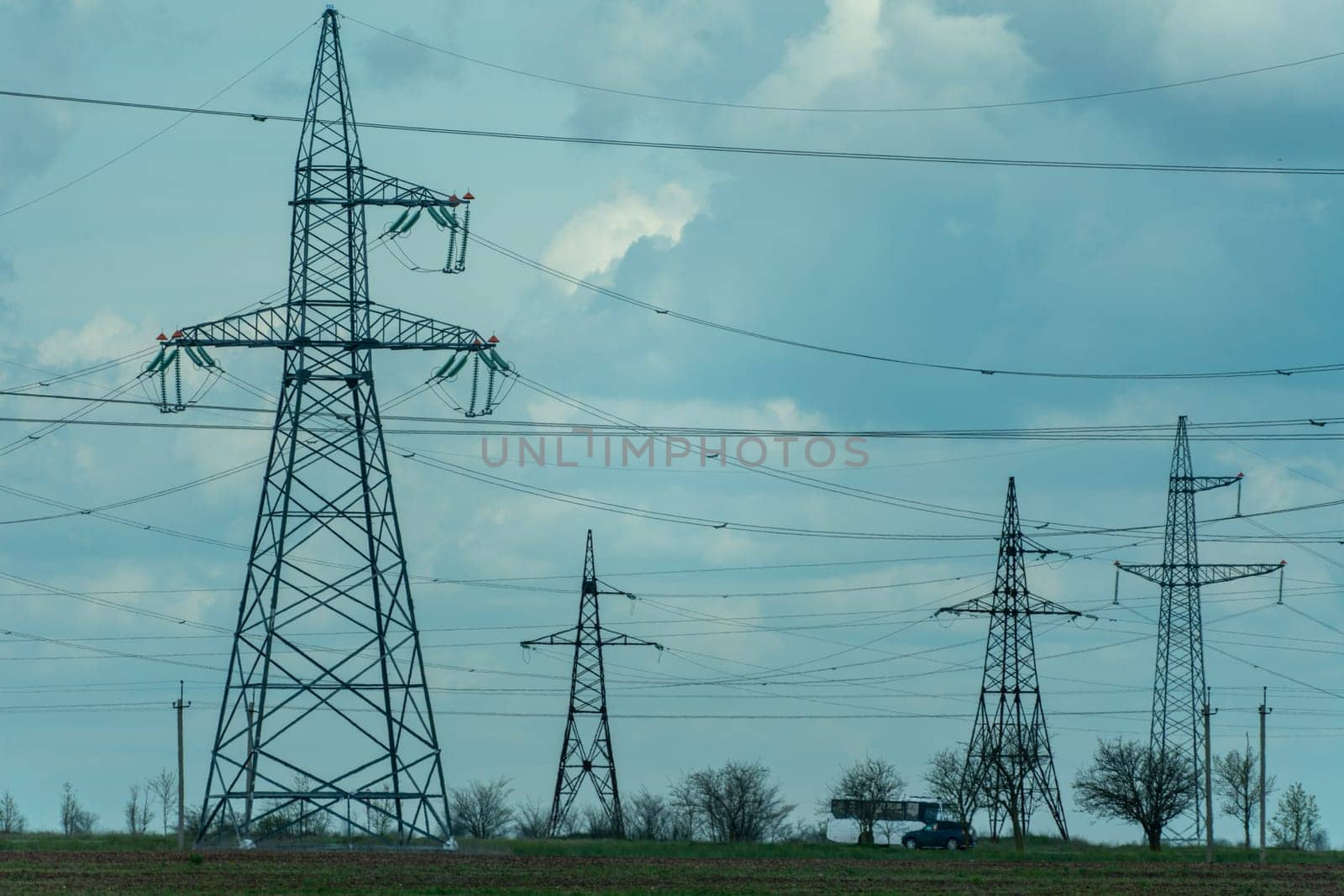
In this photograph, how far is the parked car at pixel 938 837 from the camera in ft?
299

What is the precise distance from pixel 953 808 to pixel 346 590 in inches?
2083

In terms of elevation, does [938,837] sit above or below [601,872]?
below

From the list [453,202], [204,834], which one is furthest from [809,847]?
[453,202]

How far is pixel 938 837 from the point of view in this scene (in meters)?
91.2

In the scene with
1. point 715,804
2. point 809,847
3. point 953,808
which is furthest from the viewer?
point 715,804

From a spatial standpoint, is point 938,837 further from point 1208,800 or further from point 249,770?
point 249,770

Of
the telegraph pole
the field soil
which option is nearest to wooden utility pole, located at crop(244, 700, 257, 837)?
the field soil

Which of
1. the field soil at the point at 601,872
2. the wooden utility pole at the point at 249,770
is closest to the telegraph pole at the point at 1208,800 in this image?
the field soil at the point at 601,872

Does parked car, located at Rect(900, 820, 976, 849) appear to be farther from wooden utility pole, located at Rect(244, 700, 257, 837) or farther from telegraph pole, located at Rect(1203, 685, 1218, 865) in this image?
wooden utility pole, located at Rect(244, 700, 257, 837)

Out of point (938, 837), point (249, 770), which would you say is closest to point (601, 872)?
→ point (249, 770)

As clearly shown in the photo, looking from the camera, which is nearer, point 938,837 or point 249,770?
point 249,770

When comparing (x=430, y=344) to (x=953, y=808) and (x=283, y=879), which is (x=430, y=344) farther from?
(x=953, y=808)

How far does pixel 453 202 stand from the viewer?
57.2m

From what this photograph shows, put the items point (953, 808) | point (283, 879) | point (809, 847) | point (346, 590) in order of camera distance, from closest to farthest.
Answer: point (283, 879) < point (346, 590) < point (809, 847) < point (953, 808)
